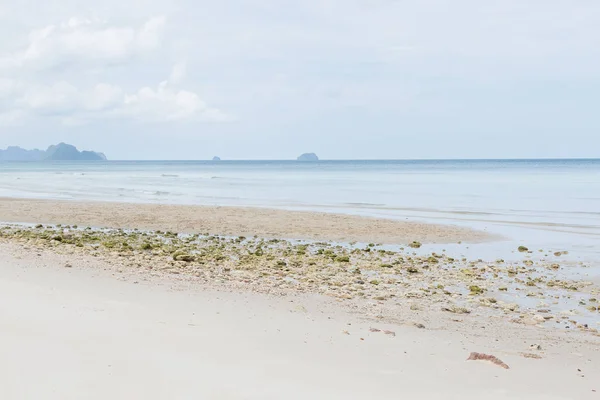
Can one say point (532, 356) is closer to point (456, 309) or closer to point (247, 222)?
point (456, 309)

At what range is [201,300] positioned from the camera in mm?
9156

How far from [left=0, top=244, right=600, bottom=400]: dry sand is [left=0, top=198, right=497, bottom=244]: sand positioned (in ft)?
36.1

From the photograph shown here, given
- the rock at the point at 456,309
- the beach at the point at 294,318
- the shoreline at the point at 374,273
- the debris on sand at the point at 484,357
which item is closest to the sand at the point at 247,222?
the beach at the point at 294,318

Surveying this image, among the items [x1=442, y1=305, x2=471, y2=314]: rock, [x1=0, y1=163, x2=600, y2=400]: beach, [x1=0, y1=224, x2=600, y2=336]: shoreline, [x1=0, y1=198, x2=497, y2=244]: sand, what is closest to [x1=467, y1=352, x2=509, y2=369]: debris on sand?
[x1=0, y1=163, x2=600, y2=400]: beach

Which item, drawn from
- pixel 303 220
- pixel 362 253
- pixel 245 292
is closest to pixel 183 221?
pixel 303 220

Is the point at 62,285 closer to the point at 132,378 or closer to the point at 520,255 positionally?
the point at 132,378

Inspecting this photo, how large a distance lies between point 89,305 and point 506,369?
515cm

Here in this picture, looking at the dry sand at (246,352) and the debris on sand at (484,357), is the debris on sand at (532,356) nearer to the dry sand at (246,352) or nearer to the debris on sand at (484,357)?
the dry sand at (246,352)

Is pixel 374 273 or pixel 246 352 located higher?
pixel 246 352

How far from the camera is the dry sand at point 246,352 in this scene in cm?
549

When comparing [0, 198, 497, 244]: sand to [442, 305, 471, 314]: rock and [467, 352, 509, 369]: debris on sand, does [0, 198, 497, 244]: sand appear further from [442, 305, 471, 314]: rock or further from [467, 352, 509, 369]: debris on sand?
[467, 352, 509, 369]: debris on sand

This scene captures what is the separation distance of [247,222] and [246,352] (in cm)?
1727

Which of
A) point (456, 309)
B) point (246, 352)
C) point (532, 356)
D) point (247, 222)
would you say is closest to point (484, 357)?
point (532, 356)

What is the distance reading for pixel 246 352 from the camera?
6.54 m
